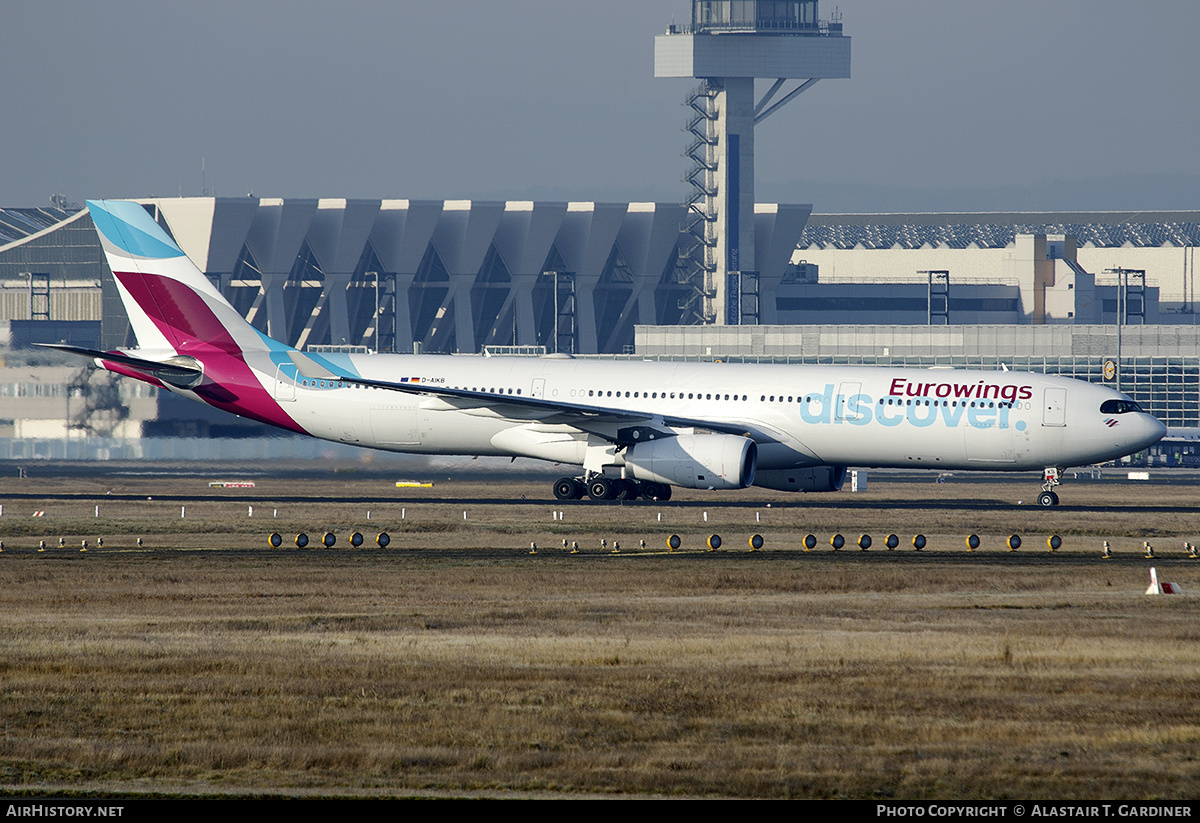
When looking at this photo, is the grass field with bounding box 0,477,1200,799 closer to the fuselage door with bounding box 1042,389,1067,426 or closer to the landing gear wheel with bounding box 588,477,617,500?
the fuselage door with bounding box 1042,389,1067,426

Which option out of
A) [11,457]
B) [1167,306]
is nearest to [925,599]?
[11,457]

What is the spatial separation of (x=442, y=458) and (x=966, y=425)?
23.0m

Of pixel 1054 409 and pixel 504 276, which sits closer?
pixel 1054 409

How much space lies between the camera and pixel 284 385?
158 ft

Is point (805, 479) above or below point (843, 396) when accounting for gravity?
below

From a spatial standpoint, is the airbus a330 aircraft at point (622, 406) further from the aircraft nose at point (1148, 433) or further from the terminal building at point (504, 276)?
the terminal building at point (504, 276)

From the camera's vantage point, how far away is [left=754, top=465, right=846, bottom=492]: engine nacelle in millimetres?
46594

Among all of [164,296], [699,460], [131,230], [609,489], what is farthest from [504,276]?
[699,460]

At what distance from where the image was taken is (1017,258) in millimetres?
148500

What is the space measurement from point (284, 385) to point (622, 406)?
1081 centimetres

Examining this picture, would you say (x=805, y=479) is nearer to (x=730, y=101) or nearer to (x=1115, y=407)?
(x=1115, y=407)

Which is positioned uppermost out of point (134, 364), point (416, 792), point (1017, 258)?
point (1017, 258)

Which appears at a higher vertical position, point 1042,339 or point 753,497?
point 1042,339
